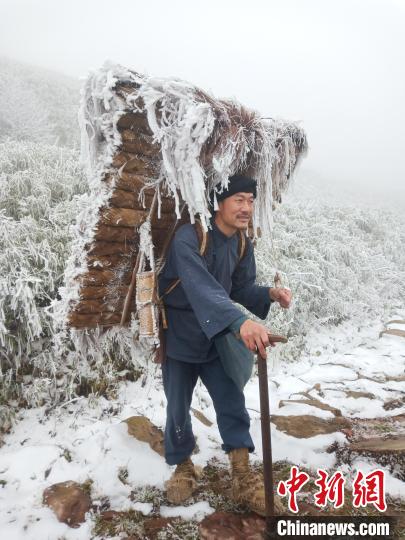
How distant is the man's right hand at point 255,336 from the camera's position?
5.22 ft

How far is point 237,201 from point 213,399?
4.14 ft

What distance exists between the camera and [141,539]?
1.98 meters

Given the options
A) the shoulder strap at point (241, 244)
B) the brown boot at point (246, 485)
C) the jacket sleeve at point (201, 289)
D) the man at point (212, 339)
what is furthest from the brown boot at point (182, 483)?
the shoulder strap at point (241, 244)

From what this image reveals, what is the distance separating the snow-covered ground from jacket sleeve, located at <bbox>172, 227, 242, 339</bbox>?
132 centimetres

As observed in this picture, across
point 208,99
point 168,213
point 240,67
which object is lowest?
point 168,213

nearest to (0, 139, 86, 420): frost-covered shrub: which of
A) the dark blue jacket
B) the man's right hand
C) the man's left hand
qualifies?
the dark blue jacket

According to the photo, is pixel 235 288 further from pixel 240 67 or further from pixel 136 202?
pixel 240 67

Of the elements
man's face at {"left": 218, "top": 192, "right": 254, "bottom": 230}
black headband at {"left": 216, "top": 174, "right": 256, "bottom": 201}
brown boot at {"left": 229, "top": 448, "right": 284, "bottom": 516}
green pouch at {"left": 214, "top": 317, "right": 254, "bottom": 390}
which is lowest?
brown boot at {"left": 229, "top": 448, "right": 284, "bottom": 516}

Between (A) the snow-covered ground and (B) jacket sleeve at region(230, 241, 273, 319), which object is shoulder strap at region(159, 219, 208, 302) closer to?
(B) jacket sleeve at region(230, 241, 273, 319)

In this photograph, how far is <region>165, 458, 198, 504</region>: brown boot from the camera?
7.48ft

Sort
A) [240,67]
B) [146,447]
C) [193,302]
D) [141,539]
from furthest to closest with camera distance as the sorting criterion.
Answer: [240,67] → [146,447] → [141,539] → [193,302]

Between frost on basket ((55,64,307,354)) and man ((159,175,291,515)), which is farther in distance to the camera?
man ((159,175,291,515))

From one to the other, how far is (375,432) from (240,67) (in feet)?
382

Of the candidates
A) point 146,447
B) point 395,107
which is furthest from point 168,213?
point 395,107
